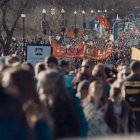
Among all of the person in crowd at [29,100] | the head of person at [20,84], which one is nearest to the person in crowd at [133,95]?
the person in crowd at [29,100]

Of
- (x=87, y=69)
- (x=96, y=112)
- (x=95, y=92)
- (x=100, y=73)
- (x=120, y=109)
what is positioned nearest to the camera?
(x=96, y=112)

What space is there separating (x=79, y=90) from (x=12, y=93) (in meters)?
3.65

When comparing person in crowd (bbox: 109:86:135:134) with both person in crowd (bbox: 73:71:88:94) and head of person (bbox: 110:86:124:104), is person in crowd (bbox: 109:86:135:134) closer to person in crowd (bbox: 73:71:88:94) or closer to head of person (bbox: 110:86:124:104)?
head of person (bbox: 110:86:124:104)

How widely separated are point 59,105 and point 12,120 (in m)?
1.81

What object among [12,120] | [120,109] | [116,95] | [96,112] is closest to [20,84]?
[12,120]

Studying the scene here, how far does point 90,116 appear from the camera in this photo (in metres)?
8.32

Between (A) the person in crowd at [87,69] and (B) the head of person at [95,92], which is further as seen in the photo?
(A) the person in crowd at [87,69]

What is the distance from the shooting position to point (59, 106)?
7219 millimetres

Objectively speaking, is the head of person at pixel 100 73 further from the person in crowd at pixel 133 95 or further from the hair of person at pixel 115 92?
Result: the hair of person at pixel 115 92

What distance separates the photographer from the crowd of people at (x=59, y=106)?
218 inches

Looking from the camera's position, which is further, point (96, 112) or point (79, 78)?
point (79, 78)

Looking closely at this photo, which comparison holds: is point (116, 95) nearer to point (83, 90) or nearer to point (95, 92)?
point (83, 90)

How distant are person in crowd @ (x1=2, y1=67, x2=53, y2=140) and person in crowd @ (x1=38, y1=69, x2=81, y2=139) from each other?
41.2 inches

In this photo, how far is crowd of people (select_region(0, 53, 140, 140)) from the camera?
5527 millimetres
